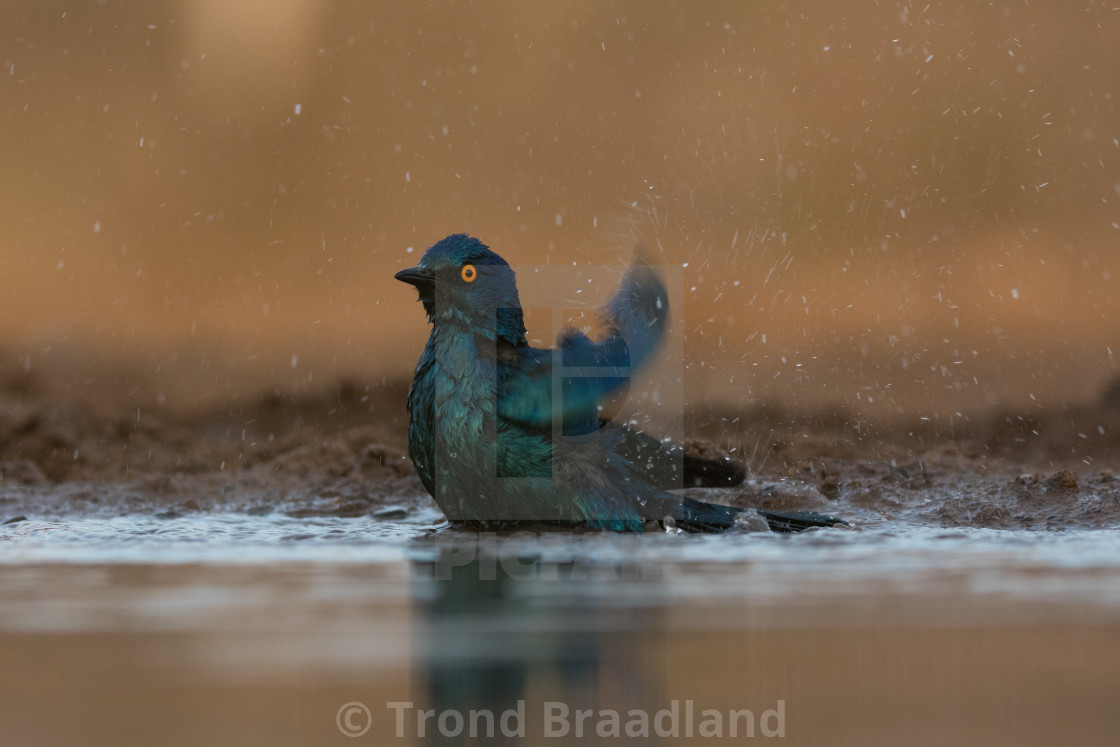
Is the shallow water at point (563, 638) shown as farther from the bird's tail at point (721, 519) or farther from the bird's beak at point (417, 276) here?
the bird's beak at point (417, 276)

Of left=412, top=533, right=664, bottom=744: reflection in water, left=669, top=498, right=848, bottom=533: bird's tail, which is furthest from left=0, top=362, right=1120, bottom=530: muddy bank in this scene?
left=412, top=533, right=664, bottom=744: reflection in water

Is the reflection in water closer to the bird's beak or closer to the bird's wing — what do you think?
the bird's wing

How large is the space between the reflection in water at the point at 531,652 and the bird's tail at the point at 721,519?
143cm

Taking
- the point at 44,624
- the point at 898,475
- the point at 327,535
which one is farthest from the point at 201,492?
the point at 44,624

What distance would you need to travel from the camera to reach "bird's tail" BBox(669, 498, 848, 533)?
17.6 ft

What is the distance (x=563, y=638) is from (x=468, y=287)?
2.96m

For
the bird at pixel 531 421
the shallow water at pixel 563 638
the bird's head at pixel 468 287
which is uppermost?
the bird's head at pixel 468 287

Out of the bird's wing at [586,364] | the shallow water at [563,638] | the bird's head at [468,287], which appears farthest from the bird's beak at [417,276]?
the shallow water at [563,638]

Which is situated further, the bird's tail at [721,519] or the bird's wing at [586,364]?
the bird's tail at [721,519]

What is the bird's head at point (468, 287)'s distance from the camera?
5422 millimetres

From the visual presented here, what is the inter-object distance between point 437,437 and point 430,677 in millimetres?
2931

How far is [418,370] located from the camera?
5.50 metres

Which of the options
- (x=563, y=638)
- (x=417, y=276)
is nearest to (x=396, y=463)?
(x=417, y=276)

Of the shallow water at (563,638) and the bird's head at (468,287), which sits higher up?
the bird's head at (468,287)
